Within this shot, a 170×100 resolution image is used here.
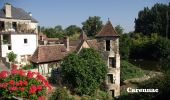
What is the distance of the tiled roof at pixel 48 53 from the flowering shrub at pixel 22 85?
17.3 meters

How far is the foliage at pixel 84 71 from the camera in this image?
2752 centimetres

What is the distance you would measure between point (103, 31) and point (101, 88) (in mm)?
7417

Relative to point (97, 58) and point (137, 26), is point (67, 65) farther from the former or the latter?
point (137, 26)

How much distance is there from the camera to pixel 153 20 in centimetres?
8862

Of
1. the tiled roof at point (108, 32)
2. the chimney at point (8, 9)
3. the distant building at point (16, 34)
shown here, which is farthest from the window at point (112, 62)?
the chimney at point (8, 9)

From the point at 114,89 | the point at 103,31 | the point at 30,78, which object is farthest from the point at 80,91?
the point at 30,78

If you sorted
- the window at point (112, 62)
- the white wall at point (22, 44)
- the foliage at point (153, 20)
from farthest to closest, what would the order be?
the foliage at point (153, 20)
the white wall at point (22, 44)
the window at point (112, 62)

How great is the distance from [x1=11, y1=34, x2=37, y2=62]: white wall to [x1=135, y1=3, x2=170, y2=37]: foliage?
2203 inches

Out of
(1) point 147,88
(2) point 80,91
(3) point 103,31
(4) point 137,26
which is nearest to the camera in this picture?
(1) point 147,88

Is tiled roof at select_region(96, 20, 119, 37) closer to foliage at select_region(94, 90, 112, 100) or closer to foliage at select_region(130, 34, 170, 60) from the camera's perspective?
foliage at select_region(94, 90, 112, 100)

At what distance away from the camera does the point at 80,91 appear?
2747cm

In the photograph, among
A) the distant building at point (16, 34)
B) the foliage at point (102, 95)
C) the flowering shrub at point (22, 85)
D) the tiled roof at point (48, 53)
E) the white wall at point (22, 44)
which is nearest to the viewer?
the flowering shrub at point (22, 85)

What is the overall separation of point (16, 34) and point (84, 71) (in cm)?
1368

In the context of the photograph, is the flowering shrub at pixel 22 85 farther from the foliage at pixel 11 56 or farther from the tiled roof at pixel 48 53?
the foliage at pixel 11 56
